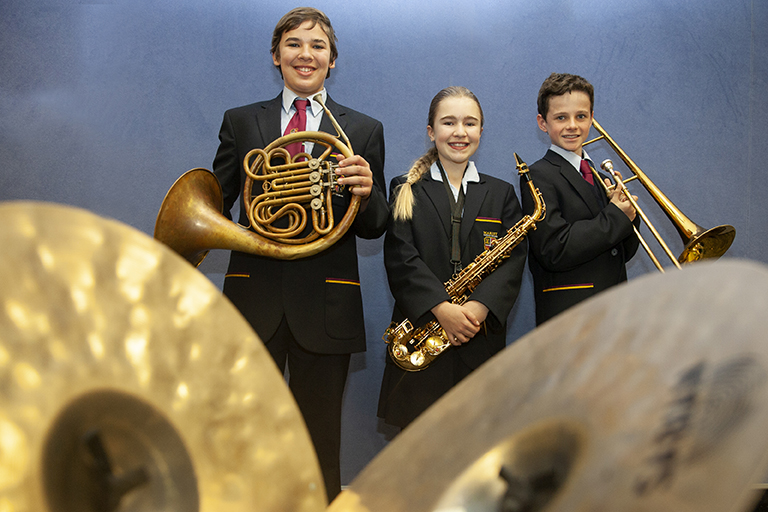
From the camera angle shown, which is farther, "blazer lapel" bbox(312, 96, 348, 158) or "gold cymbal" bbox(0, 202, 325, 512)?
"blazer lapel" bbox(312, 96, 348, 158)

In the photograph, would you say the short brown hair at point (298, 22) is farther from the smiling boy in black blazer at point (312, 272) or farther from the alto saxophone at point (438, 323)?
the alto saxophone at point (438, 323)

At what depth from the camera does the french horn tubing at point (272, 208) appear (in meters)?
1.47

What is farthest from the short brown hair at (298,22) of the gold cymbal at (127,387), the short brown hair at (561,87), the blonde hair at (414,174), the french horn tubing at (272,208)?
the gold cymbal at (127,387)

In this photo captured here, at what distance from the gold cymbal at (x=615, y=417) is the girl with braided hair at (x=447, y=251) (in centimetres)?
131

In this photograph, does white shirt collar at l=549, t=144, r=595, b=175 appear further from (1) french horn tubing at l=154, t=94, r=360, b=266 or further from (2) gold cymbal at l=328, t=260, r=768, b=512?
(2) gold cymbal at l=328, t=260, r=768, b=512

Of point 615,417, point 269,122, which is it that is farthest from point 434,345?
point 615,417

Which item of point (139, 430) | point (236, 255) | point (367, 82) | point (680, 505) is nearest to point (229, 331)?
point (139, 430)

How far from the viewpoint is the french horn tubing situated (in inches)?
58.1

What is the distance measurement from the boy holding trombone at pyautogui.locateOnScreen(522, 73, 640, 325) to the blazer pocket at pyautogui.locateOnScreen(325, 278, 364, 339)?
1.98 feet

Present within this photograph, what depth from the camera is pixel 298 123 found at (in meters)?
1.73

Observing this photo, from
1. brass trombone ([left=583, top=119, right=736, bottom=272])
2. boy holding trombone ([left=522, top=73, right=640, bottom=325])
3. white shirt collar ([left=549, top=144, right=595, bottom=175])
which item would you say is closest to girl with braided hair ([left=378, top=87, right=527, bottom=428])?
boy holding trombone ([left=522, top=73, right=640, bottom=325])

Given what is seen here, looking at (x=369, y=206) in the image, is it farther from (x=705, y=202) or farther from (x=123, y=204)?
(x=705, y=202)

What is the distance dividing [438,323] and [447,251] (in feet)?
0.74

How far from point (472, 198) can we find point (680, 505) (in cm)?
162
